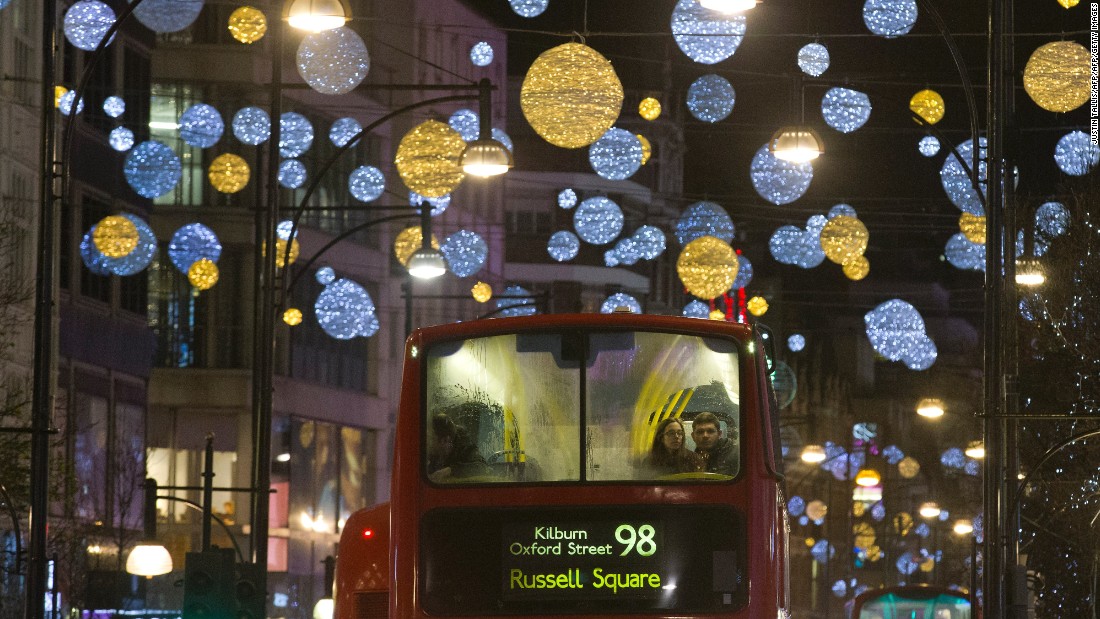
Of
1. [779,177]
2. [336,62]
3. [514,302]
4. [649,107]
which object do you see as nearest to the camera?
[336,62]

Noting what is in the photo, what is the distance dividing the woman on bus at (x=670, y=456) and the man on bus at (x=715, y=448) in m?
0.06

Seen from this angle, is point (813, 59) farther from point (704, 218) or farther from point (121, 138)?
point (121, 138)

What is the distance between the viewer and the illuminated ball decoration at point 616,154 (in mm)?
28625

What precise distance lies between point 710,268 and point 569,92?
1001 cm

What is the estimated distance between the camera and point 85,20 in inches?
1009

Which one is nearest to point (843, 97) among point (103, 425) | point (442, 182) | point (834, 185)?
point (442, 182)

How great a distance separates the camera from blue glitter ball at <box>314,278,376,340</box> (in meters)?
33.9

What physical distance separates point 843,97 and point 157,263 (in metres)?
23.8

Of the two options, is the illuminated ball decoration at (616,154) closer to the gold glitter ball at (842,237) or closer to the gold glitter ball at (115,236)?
the gold glitter ball at (842,237)

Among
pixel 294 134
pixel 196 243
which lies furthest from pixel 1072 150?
pixel 196 243

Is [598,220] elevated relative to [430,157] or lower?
lower

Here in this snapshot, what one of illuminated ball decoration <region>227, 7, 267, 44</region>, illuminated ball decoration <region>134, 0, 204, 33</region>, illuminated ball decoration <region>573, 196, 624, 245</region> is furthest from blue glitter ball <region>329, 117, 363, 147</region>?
illuminated ball decoration <region>134, 0, 204, 33</region>

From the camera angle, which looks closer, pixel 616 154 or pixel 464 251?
pixel 616 154

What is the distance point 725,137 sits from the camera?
97188 millimetres
